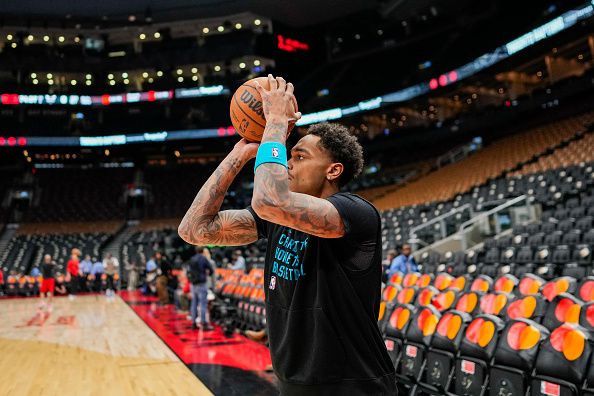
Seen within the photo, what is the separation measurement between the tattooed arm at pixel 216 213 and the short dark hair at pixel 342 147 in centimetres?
30

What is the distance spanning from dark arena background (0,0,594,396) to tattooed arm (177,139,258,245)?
31 centimetres

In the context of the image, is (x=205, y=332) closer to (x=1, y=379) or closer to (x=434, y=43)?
(x=1, y=379)

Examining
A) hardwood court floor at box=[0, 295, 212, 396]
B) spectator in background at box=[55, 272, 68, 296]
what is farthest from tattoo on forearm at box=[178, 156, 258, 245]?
spectator in background at box=[55, 272, 68, 296]

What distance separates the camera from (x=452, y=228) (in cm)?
1194

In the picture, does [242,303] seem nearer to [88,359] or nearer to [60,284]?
[88,359]

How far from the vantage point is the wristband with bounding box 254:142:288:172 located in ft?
5.06

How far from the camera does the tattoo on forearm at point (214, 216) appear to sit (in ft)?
6.23

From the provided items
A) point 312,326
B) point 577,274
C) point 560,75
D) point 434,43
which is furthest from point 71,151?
point 312,326

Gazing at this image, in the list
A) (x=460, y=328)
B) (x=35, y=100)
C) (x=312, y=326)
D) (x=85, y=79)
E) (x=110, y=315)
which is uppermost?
(x=85, y=79)

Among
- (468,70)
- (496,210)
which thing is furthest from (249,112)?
(468,70)

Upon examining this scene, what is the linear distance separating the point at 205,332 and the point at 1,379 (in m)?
3.53

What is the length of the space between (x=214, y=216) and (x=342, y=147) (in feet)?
1.82

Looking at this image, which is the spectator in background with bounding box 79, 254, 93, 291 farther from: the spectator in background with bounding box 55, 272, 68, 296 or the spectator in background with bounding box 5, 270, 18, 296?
Answer: the spectator in background with bounding box 5, 270, 18, 296

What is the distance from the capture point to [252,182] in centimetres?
2605
